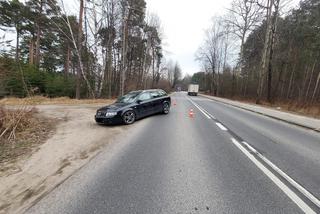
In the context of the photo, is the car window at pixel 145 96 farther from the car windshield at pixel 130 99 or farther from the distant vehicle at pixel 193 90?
the distant vehicle at pixel 193 90

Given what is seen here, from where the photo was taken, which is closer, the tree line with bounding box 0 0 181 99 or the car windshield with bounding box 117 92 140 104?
the car windshield with bounding box 117 92 140 104

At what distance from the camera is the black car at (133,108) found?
11.6m

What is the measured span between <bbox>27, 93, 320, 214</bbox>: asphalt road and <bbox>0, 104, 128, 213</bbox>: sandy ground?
0.32m

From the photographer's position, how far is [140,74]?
→ 4756 centimetres

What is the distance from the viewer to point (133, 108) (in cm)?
1270

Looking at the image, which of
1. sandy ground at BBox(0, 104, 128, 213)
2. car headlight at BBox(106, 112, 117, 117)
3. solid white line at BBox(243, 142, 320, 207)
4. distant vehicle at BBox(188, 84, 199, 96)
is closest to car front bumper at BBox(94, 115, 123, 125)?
car headlight at BBox(106, 112, 117, 117)

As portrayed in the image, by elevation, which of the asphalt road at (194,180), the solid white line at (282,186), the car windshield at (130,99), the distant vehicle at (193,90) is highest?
the car windshield at (130,99)

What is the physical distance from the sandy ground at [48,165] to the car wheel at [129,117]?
176 centimetres

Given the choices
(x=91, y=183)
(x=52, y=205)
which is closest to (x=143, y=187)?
(x=91, y=183)

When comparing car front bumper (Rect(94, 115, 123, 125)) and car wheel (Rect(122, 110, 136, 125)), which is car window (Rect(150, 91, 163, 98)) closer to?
car wheel (Rect(122, 110, 136, 125))

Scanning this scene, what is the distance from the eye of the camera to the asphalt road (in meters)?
3.86

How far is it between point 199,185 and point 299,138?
20.8ft

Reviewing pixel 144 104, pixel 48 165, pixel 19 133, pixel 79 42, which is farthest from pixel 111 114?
pixel 79 42

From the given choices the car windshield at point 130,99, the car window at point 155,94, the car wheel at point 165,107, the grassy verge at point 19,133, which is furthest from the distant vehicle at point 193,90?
the grassy verge at point 19,133
